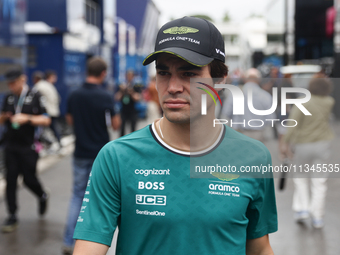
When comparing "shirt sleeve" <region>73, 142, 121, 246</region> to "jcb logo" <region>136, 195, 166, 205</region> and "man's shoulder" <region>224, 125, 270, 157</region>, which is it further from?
"man's shoulder" <region>224, 125, 270, 157</region>

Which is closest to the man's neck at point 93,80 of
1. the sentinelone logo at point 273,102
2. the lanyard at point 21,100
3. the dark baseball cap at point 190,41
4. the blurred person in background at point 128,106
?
the lanyard at point 21,100

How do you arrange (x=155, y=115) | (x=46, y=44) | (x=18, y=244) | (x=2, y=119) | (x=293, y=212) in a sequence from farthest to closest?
(x=46, y=44)
(x=155, y=115)
(x=293, y=212)
(x=2, y=119)
(x=18, y=244)

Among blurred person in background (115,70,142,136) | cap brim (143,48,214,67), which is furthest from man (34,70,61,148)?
cap brim (143,48,214,67)

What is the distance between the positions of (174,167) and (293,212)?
206 inches

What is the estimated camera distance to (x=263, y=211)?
6.57 ft

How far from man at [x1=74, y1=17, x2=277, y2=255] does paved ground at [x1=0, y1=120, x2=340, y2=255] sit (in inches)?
135

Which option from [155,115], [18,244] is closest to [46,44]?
[155,115]

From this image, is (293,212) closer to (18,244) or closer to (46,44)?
(18,244)

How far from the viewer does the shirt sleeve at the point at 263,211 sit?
1938mm

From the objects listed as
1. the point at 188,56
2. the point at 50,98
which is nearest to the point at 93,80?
the point at 188,56

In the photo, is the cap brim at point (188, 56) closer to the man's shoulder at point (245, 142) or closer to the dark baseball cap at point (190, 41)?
the dark baseball cap at point (190, 41)

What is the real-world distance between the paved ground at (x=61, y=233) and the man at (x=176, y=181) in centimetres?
343

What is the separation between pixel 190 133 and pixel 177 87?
23 cm

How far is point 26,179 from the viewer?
19.5 ft
